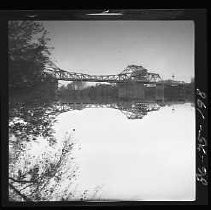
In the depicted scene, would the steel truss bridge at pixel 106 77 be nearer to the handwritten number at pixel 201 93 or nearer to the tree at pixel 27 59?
the tree at pixel 27 59

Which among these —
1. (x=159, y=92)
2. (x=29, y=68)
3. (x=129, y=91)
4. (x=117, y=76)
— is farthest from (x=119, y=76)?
(x=29, y=68)

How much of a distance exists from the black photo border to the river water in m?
0.10

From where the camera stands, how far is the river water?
222 centimetres

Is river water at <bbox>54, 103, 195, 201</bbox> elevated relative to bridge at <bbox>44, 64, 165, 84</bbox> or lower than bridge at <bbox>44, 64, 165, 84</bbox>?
lower

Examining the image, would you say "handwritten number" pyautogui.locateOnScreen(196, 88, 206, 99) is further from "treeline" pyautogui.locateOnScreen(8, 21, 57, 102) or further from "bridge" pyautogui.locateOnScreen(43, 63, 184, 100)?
"treeline" pyautogui.locateOnScreen(8, 21, 57, 102)

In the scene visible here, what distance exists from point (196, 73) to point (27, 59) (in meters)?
1.09

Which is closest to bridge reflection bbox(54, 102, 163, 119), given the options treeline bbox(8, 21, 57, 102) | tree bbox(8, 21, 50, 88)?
treeline bbox(8, 21, 57, 102)

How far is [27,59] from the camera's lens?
2.23 metres

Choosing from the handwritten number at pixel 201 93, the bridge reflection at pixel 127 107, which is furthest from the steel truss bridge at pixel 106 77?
the handwritten number at pixel 201 93

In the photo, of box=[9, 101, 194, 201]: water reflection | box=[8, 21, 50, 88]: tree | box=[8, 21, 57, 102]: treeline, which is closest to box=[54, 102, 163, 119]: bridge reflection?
box=[9, 101, 194, 201]: water reflection

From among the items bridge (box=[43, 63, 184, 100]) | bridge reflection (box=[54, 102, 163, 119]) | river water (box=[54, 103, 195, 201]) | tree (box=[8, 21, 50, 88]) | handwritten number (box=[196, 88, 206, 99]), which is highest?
tree (box=[8, 21, 50, 88])

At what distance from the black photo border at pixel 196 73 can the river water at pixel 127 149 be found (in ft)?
0.32

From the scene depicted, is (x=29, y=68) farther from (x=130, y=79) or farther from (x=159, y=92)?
(x=159, y=92)

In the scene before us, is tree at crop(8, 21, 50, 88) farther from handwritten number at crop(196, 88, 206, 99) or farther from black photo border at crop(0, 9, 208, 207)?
handwritten number at crop(196, 88, 206, 99)
